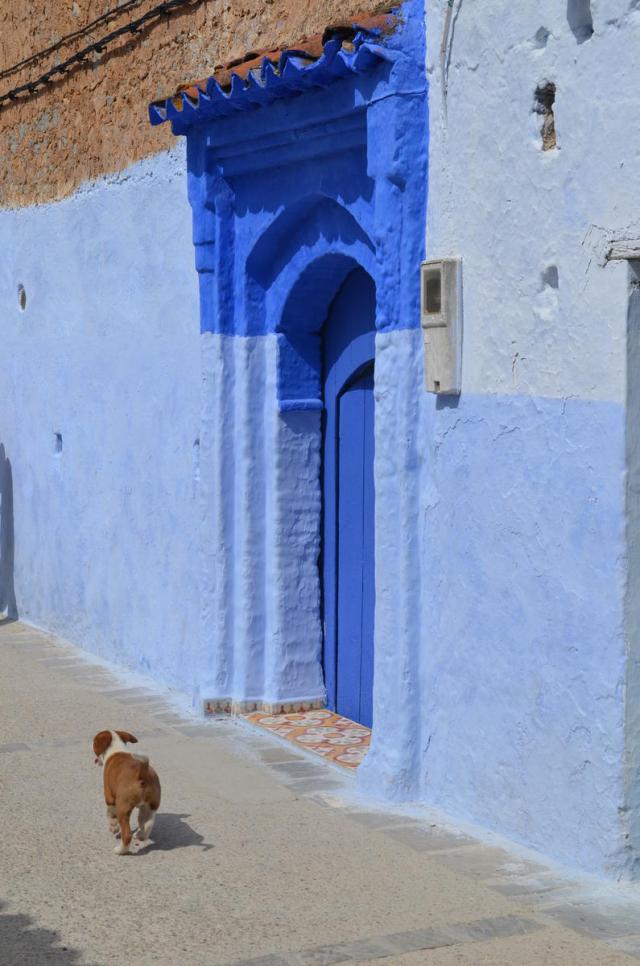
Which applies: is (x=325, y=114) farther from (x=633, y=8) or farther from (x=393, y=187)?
(x=633, y=8)

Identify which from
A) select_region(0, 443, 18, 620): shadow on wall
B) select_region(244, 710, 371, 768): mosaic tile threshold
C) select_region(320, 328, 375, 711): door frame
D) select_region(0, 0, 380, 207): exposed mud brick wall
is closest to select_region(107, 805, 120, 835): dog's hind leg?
select_region(244, 710, 371, 768): mosaic tile threshold

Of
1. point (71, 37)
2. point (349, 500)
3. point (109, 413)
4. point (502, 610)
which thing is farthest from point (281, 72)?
point (71, 37)

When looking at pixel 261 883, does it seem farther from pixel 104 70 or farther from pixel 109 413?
pixel 104 70

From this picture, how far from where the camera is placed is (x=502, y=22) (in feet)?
18.9

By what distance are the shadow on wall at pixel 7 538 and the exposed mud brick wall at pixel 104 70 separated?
2159mm

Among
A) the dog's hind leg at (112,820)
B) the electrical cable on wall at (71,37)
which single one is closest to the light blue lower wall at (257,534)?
the dog's hind leg at (112,820)

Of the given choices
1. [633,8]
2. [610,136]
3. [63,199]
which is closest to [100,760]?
[610,136]

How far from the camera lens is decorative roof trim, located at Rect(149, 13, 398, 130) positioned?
627cm

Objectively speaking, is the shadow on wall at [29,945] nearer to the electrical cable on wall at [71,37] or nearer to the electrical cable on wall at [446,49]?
the electrical cable on wall at [446,49]

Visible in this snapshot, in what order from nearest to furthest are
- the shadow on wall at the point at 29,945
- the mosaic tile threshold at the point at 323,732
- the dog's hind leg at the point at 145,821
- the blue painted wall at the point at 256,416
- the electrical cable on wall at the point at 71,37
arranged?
the shadow on wall at the point at 29,945, the dog's hind leg at the point at 145,821, the mosaic tile threshold at the point at 323,732, the blue painted wall at the point at 256,416, the electrical cable on wall at the point at 71,37

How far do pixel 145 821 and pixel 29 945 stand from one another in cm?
96

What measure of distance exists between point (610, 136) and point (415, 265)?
1345mm

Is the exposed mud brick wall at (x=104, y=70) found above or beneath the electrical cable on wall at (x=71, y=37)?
beneath

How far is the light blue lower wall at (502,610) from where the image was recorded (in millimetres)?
5234
